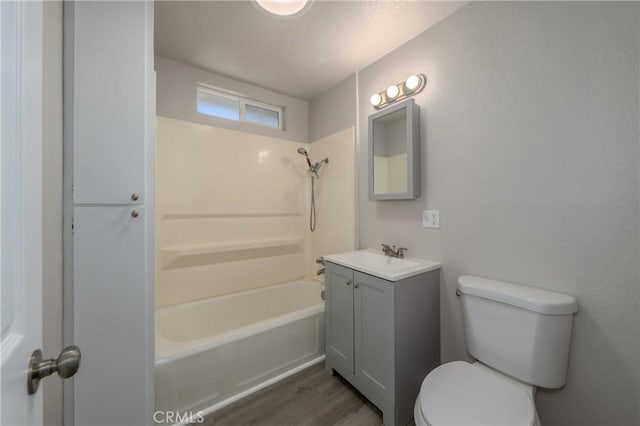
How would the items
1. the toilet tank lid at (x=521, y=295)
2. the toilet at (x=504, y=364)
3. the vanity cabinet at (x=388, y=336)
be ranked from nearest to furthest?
1. the toilet at (x=504, y=364)
2. the toilet tank lid at (x=521, y=295)
3. the vanity cabinet at (x=388, y=336)

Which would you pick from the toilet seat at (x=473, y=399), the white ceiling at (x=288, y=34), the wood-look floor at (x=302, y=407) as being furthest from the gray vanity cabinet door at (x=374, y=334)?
the white ceiling at (x=288, y=34)

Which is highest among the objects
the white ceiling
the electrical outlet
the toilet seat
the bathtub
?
the white ceiling

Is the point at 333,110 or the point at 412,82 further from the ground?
the point at 333,110

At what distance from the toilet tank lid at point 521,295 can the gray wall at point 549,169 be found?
0.07 metres

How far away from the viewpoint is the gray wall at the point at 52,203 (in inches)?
31.9

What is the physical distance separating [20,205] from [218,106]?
7.00 ft

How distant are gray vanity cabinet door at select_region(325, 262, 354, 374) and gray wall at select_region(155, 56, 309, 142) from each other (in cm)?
159

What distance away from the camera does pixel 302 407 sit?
1484 mm

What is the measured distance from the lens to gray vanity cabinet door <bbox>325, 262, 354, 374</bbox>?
1.62 meters

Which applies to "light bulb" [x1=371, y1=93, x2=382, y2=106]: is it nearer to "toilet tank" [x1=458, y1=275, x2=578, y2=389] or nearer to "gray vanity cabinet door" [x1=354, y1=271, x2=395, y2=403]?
"gray vanity cabinet door" [x1=354, y1=271, x2=395, y2=403]

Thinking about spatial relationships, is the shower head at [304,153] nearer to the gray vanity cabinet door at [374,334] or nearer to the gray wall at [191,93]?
the gray wall at [191,93]

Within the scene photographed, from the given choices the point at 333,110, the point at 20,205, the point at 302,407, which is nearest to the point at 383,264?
the point at 302,407

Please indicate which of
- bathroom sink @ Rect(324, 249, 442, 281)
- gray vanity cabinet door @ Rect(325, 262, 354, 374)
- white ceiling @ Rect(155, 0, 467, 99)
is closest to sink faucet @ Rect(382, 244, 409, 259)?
bathroom sink @ Rect(324, 249, 442, 281)

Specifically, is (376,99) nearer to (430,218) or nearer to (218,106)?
(430,218)
